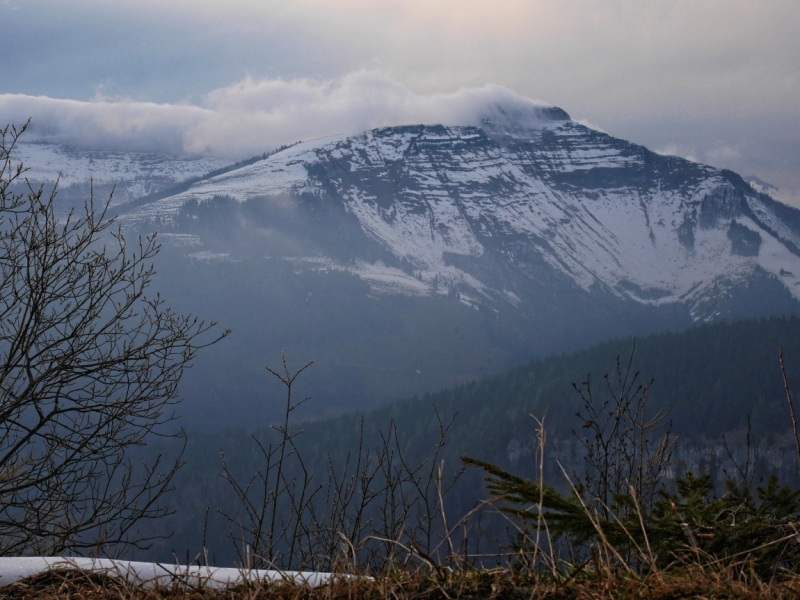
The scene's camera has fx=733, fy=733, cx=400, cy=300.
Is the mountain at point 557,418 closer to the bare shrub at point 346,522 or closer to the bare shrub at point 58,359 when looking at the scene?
the bare shrub at point 58,359

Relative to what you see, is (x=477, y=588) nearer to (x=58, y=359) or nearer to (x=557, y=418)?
(x=58, y=359)

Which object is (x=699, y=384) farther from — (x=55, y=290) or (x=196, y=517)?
(x=55, y=290)

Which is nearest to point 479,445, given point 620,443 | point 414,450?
point 414,450

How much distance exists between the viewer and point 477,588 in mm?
2584

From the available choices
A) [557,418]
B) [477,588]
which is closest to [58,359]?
[477,588]

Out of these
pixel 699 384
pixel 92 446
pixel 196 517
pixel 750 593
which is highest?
pixel 750 593

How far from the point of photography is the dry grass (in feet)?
7.66

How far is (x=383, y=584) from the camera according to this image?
256 cm

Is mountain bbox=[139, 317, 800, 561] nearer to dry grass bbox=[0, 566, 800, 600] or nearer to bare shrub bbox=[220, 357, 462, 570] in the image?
bare shrub bbox=[220, 357, 462, 570]

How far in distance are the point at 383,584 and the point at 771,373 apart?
15341cm

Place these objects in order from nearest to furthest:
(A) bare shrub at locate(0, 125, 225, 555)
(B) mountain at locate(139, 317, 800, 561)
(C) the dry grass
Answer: (C) the dry grass
(A) bare shrub at locate(0, 125, 225, 555)
(B) mountain at locate(139, 317, 800, 561)

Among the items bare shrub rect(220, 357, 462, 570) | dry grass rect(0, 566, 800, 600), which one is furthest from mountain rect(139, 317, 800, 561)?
dry grass rect(0, 566, 800, 600)

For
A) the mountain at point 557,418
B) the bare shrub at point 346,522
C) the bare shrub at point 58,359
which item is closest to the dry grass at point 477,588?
the bare shrub at point 346,522

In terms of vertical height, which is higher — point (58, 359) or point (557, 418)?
point (58, 359)
